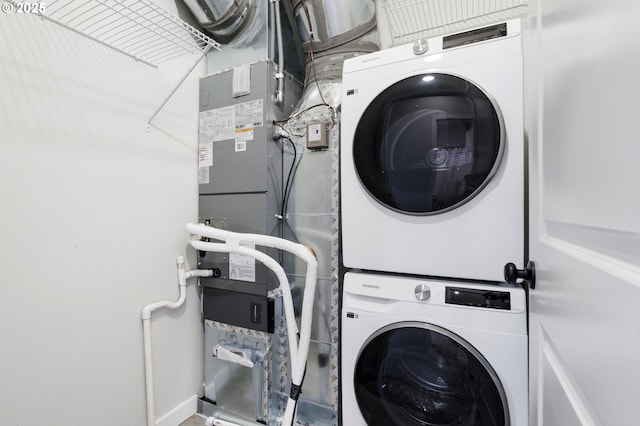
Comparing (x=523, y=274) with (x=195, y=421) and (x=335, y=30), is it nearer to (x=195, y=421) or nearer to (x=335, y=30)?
(x=335, y=30)

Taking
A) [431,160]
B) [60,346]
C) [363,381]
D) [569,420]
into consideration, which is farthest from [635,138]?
[60,346]

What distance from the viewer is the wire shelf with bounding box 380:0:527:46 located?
1570 mm

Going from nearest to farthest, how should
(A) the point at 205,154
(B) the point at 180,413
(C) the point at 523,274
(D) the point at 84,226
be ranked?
(C) the point at 523,274, (D) the point at 84,226, (B) the point at 180,413, (A) the point at 205,154

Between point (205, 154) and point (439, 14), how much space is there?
1.67 metres

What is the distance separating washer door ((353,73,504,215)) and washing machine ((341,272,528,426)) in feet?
1.07

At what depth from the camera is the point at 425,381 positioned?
1019mm

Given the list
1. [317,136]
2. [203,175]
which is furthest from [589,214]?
[203,175]

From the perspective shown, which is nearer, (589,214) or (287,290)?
(589,214)

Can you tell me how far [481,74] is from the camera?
Answer: 0.99 m

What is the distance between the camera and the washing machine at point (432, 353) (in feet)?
2.95

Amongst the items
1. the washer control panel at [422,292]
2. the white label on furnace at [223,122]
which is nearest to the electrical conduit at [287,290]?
the washer control panel at [422,292]

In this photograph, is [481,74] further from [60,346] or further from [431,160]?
[60,346]

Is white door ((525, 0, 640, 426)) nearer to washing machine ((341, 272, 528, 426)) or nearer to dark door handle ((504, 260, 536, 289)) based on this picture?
dark door handle ((504, 260, 536, 289))

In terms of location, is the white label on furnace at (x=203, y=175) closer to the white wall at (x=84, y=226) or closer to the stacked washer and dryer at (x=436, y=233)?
the white wall at (x=84, y=226)
